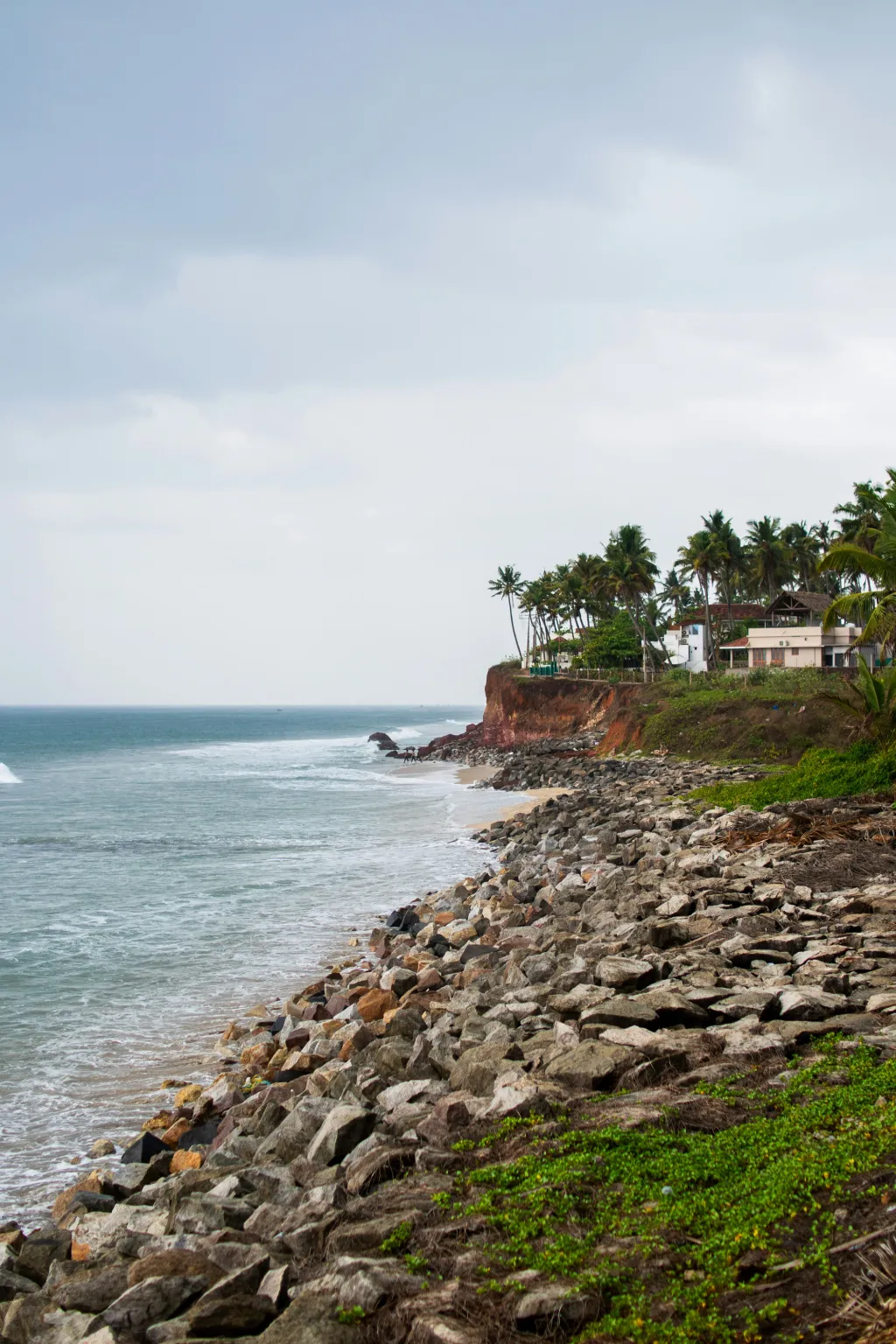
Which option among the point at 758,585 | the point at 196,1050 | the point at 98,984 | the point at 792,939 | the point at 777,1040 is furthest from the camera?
the point at 758,585

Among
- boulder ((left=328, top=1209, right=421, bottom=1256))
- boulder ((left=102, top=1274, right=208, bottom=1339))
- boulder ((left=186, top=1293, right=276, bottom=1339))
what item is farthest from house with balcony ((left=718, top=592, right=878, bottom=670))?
boulder ((left=186, top=1293, right=276, bottom=1339))

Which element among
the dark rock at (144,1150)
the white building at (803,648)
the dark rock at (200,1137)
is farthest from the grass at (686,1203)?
the white building at (803,648)

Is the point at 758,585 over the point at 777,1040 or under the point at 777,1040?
over

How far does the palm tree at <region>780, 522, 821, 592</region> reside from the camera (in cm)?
8488

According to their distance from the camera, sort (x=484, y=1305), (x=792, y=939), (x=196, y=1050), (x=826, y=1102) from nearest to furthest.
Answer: (x=484, y=1305) < (x=826, y=1102) < (x=792, y=939) < (x=196, y=1050)

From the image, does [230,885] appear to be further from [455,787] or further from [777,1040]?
[455,787]

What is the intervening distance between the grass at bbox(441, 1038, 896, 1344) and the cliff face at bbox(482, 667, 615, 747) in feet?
191

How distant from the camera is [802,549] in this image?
8519 cm

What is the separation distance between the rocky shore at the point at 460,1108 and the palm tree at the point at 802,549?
72.7 metres

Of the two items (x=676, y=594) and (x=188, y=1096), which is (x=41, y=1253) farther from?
(x=676, y=594)

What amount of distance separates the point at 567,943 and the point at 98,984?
8.11 meters

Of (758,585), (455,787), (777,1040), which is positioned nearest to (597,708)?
(455,787)

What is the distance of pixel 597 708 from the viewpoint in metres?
66.9

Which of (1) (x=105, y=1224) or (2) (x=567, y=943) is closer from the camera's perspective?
(1) (x=105, y=1224)
